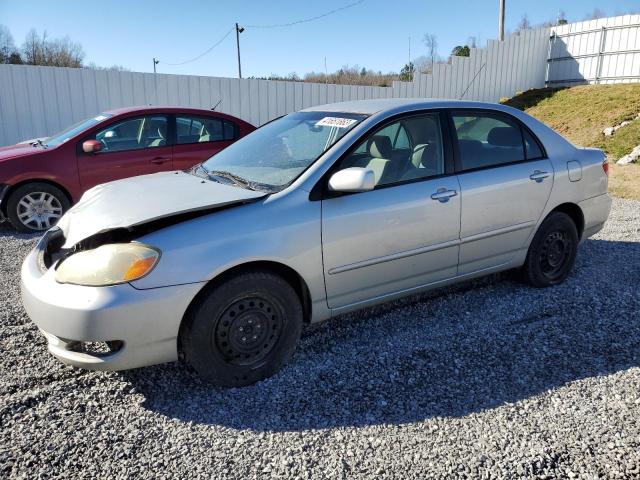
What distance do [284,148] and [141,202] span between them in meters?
1.09

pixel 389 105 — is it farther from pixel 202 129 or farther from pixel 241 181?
pixel 202 129

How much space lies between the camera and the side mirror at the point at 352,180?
2951mm

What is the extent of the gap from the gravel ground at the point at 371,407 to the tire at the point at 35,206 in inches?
113

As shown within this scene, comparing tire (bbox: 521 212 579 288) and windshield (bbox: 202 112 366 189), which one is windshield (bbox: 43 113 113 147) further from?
tire (bbox: 521 212 579 288)

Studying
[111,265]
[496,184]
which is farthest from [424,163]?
[111,265]

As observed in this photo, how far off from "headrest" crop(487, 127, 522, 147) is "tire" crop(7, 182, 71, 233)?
5.21 m

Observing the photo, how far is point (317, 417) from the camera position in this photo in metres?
2.67

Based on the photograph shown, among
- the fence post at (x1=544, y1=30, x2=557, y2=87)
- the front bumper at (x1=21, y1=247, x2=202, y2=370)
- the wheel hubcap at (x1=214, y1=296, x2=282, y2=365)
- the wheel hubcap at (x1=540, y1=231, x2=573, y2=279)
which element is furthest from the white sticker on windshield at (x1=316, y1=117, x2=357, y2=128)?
the fence post at (x1=544, y1=30, x2=557, y2=87)

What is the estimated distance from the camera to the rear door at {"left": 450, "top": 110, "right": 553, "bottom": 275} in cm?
371

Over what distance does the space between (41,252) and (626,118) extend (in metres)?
14.8

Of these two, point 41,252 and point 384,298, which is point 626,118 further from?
point 41,252

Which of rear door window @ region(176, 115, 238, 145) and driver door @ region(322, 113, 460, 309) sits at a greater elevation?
rear door window @ region(176, 115, 238, 145)

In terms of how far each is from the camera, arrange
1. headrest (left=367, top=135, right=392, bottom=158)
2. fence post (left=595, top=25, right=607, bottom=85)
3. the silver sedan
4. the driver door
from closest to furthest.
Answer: the silver sedan, the driver door, headrest (left=367, top=135, right=392, bottom=158), fence post (left=595, top=25, right=607, bottom=85)

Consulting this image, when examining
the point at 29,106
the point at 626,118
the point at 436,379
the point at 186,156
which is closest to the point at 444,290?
the point at 436,379
